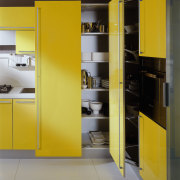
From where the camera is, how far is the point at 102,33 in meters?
4.38

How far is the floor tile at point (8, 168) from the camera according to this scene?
Result: 3.79 m

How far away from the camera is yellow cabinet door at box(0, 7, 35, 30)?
4.43m

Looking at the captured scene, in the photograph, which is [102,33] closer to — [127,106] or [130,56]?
[130,56]

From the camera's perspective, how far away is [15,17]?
14.6 ft

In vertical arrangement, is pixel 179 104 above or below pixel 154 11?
below

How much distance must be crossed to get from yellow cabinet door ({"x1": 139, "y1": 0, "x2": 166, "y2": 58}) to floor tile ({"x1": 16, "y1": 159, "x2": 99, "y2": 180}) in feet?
5.22

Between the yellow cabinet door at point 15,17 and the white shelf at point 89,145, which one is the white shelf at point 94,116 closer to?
the white shelf at point 89,145

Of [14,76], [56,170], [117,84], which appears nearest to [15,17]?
[14,76]

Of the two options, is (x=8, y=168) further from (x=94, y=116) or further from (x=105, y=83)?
(x=105, y=83)

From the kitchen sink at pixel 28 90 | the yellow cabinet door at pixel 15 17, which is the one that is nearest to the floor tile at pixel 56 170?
the kitchen sink at pixel 28 90

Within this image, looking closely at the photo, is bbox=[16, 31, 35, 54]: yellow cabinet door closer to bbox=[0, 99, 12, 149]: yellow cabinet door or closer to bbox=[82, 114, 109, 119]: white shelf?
bbox=[0, 99, 12, 149]: yellow cabinet door

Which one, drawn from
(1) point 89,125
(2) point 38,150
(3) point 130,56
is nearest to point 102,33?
(3) point 130,56

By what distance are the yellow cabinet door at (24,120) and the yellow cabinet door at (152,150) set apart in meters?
1.59

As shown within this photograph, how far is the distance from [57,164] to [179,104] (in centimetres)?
271
